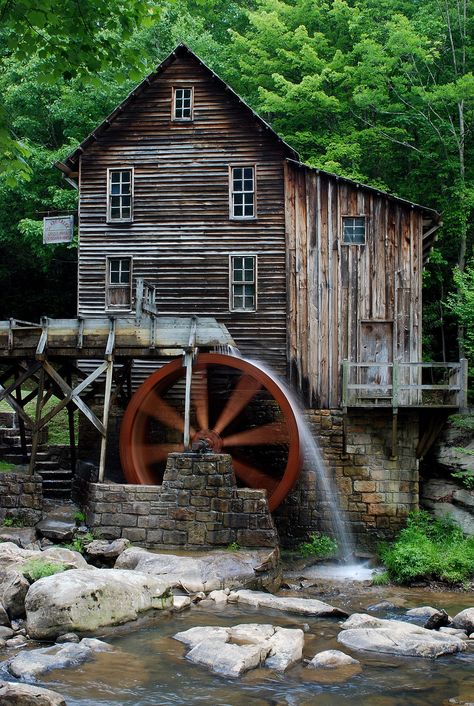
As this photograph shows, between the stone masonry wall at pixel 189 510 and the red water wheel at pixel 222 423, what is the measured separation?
128cm

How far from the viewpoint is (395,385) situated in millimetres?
13797

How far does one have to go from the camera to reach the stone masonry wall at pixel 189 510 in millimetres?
11594

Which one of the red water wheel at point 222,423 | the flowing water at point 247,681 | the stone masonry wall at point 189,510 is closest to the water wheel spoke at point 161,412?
the red water wheel at point 222,423

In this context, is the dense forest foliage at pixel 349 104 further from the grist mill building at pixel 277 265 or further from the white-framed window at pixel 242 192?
the white-framed window at pixel 242 192

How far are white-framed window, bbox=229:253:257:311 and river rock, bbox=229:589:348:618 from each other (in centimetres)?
674

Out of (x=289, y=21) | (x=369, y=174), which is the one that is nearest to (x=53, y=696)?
(x=369, y=174)

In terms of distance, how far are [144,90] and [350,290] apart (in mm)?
5882

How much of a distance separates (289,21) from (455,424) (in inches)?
516

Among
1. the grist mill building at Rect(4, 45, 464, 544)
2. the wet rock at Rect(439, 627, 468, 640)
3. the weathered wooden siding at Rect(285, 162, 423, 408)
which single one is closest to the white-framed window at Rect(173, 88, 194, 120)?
the grist mill building at Rect(4, 45, 464, 544)

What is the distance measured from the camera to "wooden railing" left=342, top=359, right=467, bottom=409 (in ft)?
45.3

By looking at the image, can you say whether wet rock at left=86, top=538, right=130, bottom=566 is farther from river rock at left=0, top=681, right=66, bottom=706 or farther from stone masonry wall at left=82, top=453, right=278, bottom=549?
river rock at left=0, top=681, right=66, bottom=706

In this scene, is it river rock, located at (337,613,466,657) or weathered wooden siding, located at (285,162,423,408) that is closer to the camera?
river rock, located at (337,613,466,657)

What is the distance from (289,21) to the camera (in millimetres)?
21859

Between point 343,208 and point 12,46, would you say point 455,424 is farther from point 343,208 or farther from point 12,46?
point 12,46
